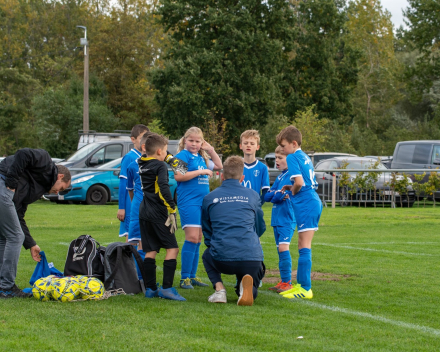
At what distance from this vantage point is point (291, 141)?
22.4ft

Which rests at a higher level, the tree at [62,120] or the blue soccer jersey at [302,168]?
the tree at [62,120]

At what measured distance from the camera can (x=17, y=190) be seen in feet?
20.7

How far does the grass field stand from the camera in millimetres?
4680

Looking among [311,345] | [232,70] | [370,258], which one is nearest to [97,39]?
[232,70]

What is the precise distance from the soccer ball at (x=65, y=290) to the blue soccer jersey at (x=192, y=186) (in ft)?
5.30

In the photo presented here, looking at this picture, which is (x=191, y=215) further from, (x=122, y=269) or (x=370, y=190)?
(x=370, y=190)

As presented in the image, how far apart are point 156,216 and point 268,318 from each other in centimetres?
165

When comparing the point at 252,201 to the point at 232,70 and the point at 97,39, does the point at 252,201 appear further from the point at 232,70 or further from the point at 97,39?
the point at 97,39

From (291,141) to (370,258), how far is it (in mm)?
3424

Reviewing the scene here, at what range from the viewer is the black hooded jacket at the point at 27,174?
6.08 metres

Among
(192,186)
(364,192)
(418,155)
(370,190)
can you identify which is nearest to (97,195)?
(364,192)

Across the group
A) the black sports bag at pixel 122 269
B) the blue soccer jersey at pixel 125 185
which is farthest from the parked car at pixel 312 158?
the black sports bag at pixel 122 269

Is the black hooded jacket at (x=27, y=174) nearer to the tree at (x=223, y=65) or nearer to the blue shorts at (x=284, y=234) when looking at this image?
the blue shorts at (x=284, y=234)

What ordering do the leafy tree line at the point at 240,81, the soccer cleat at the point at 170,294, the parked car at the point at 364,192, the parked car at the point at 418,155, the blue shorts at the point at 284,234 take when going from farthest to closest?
the leafy tree line at the point at 240,81
the parked car at the point at 418,155
the parked car at the point at 364,192
the blue shorts at the point at 284,234
the soccer cleat at the point at 170,294
